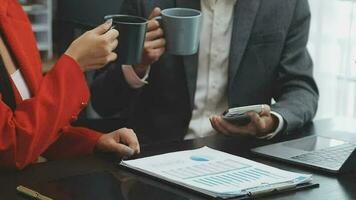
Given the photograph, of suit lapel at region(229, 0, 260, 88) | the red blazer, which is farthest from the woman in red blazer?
suit lapel at region(229, 0, 260, 88)

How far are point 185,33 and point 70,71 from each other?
1.01 ft

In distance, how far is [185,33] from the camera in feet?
4.85

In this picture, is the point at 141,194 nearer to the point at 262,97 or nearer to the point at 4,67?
the point at 4,67

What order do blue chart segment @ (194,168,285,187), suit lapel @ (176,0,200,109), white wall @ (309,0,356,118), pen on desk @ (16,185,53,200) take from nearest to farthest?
pen on desk @ (16,185,53,200) < blue chart segment @ (194,168,285,187) < suit lapel @ (176,0,200,109) < white wall @ (309,0,356,118)

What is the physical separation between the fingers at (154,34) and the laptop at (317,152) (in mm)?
333

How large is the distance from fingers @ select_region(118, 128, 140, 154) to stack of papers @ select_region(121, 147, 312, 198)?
5 centimetres

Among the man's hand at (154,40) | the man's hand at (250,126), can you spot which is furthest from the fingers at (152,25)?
the man's hand at (250,126)

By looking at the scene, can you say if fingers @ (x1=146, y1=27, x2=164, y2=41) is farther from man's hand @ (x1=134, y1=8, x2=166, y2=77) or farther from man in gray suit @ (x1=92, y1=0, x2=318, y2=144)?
man in gray suit @ (x1=92, y1=0, x2=318, y2=144)

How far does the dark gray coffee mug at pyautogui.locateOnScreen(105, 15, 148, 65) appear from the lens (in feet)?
4.50

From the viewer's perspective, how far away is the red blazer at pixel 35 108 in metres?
1.22

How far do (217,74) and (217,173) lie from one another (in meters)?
0.60

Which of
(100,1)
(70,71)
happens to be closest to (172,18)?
(70,71)

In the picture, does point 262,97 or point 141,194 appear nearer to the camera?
point 141,194

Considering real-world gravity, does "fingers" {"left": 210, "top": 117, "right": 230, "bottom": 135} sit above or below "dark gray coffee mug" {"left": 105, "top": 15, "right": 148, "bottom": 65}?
below
